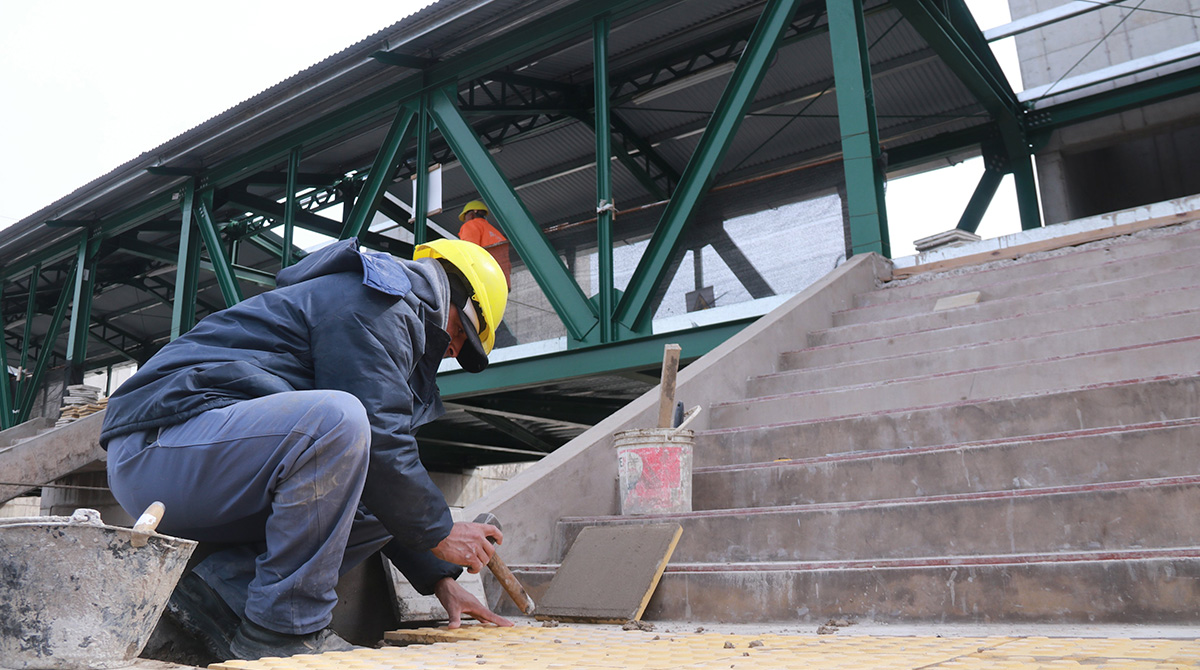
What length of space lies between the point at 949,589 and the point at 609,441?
1.94 metres

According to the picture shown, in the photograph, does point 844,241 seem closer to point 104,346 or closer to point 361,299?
point 361,299

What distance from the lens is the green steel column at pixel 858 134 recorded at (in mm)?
7203

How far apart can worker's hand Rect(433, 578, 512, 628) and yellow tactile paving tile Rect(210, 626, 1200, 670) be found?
0.33 m

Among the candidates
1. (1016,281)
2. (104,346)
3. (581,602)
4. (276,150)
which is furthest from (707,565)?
(104,346)

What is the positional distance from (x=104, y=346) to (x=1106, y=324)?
1122 inches

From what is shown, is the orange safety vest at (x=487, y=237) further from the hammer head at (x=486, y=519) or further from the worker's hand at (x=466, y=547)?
the worker's hand at (x=466, y=547)

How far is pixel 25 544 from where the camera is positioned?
1.92m

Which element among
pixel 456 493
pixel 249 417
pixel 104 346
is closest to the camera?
pixel 249 417

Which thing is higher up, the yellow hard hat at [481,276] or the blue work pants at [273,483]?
the yellow hard hat at [481,276]

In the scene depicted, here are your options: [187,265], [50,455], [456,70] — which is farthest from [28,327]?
[456,70]

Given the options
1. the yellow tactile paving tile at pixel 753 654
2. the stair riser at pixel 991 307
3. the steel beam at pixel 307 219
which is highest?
the steel beam at pixel 307 219

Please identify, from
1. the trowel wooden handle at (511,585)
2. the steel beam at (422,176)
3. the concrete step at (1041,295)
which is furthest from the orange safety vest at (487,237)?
the trowel wooden handle at (511,585)

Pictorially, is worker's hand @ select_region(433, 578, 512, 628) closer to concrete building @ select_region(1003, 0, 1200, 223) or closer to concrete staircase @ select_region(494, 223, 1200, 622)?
concrete staircase @ select_region(494, 223, 1200, 622)

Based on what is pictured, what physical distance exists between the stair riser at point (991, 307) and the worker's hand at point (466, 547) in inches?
137
